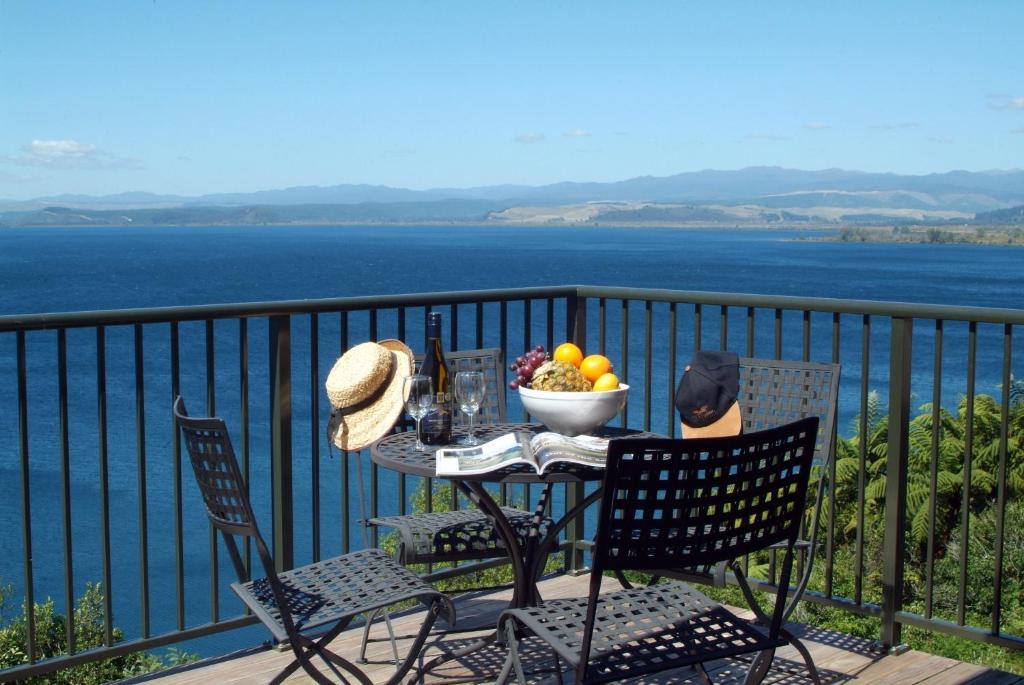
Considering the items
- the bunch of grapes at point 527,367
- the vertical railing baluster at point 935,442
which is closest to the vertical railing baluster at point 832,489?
the vertical railing baluster at point 935,442

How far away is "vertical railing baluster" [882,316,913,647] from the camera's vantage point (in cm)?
369

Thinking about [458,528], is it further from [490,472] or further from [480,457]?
[490,472]

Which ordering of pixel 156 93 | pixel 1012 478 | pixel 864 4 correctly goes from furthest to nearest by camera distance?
pixel 156 93 → pixel 864 4 → pixel 1012 478

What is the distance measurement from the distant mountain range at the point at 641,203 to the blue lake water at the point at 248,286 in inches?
224

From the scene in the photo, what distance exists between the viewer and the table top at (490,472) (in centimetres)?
277

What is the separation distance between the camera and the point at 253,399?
31938 mm

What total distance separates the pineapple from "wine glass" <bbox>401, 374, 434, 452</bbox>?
12.1 inches

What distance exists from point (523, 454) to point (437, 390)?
0.64 meters

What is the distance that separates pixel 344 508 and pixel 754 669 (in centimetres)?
180

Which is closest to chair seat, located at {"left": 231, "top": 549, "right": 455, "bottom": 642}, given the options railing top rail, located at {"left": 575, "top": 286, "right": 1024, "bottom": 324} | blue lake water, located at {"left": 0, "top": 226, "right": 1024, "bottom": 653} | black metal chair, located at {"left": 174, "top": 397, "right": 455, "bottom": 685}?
black metal chair, located at {"left": 174, "top": 397, "right": 455, "bottom": 685}

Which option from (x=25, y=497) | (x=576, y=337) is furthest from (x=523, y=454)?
(x=576, y=337)

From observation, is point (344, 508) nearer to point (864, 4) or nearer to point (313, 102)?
point (864, 4)

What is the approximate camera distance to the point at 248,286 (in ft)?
212

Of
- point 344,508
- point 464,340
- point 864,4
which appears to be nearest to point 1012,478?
point 344,508
